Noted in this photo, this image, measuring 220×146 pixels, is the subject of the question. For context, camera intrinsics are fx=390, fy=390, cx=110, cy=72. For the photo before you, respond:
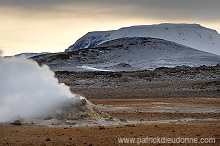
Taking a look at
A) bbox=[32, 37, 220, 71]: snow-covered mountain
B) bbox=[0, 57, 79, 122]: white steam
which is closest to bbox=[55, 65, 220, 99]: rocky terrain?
bbox=[0, 57, 79, 122]: white steam

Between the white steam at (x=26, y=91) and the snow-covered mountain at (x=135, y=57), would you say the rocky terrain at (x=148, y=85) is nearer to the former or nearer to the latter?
the white steam at (x=26, y=91)

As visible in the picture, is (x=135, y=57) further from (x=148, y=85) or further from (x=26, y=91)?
(x=26, y=91)

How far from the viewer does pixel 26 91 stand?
24453 mm

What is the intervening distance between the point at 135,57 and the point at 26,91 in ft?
392

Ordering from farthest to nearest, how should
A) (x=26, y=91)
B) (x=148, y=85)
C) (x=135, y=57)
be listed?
(x=135, y=57) → (x=148, y=85) → (x=26, y=91)

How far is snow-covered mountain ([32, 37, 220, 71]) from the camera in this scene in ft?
415

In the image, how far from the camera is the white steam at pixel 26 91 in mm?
22969

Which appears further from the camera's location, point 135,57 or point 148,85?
point 135,57

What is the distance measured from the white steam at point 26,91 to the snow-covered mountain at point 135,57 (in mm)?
86222

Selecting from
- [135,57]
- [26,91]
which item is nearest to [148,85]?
[26,91]

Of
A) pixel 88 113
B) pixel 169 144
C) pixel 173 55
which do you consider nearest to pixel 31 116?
pixel 88 113

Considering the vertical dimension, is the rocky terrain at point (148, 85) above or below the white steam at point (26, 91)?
below

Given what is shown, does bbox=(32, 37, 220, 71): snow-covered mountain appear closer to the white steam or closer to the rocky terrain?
the rocky terrain

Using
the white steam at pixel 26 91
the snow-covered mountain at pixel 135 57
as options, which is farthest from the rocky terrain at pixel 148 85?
the snow-covered mountain at pixel 135 57
